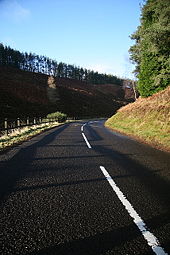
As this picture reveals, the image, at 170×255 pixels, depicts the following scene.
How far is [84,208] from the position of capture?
3375mm

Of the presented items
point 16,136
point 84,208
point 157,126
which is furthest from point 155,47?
point 84,208

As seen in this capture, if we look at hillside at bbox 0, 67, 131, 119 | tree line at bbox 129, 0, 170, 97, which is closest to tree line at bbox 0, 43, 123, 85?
hillside at bbox 0, 67, 131, 119

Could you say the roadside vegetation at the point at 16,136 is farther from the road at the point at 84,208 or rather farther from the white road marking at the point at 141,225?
the white road marking at the point at 141,225

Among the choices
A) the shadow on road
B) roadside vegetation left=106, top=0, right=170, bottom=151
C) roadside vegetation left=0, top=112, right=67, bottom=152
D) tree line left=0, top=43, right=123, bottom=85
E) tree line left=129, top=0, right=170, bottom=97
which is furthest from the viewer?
tree line left=0, top=43, right=123, bottom=85

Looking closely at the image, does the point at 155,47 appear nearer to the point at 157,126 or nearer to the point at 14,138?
the point at 157,126

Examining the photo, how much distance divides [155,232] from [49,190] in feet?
7.78

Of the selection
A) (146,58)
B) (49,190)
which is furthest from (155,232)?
(146,58)

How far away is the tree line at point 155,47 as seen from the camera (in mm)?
14992

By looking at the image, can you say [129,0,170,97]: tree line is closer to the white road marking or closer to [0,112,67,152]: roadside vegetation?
[0,112,67,152]: roadside vegetation

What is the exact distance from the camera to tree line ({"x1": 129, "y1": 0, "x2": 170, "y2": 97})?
49.2ft

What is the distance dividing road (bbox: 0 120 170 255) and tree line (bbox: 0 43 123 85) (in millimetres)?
112117

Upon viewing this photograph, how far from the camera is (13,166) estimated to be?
6.02 meters

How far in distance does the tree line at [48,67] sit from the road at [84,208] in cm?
11212

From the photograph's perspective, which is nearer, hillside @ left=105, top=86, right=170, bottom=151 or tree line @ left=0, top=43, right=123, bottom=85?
hillside @ left=105, top=86, right=170, bottom=151
